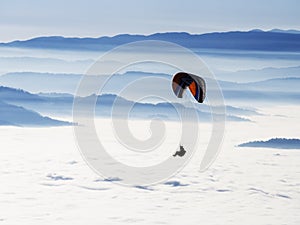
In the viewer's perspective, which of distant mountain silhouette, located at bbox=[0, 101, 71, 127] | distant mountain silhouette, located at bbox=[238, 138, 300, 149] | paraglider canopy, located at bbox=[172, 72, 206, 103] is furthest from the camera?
distant mountain silhouette, located at bbox=[0, 101, 71, 127]

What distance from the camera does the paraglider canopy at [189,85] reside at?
11758mm

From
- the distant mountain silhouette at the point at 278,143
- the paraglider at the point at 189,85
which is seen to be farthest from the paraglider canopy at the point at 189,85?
the distant mountain silhouette at the point at 278,143

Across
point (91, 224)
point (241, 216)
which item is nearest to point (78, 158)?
point (91, 224)

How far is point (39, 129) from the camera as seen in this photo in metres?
47.6

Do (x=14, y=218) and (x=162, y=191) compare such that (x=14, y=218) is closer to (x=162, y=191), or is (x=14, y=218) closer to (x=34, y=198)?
(x=34, y=198)

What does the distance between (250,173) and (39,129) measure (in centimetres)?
1831

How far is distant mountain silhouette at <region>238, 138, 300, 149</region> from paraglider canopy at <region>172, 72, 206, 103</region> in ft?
78.2

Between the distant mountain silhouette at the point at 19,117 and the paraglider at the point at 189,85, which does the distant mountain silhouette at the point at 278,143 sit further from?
the paraglider at the point at 189,85

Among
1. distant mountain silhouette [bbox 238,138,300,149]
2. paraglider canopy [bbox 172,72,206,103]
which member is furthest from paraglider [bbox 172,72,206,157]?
distant mountain silhouette [bbox 238,138,300,149]

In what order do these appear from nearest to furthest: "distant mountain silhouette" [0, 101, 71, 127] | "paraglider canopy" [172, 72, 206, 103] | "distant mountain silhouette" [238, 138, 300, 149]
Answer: "paraglider canopy" [172, 72, 206, 103] → "distant mountain silhouette" [238, 138, 300, 149] → "distant mountain silhouette" [0, 101, 71, 127]

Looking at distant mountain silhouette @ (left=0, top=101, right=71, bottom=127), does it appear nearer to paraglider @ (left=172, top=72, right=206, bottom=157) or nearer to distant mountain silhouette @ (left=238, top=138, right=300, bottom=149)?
distant mountain silhouette @ (left=238, top=138, right=300, bottom=149)

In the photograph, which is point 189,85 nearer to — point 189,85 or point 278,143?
point 189,85

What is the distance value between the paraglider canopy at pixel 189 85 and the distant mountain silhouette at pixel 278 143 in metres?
23.8

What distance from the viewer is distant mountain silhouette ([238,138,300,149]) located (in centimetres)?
3572
